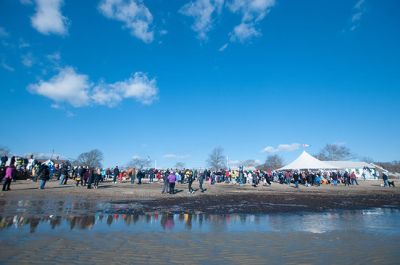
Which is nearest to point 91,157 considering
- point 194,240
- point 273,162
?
point 273,162

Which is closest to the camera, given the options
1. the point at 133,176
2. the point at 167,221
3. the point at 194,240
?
the point at 194,240

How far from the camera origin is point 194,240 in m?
6.71

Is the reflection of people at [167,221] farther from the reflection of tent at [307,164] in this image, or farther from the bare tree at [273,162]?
the bare tree at [273,162]

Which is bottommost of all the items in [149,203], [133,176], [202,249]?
[202,249]

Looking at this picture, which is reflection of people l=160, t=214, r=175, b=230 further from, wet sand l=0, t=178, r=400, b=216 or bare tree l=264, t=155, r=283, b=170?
bare tree l=264, t=155, r=283, b=170

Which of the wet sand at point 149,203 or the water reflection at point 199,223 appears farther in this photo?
the wet sand at point 149,203

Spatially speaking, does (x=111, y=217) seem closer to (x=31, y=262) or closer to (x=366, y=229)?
(x=31, y=262)

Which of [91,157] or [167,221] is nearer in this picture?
[167,221]

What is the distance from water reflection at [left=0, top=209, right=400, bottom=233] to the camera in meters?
7.97

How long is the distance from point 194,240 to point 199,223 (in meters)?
2.37

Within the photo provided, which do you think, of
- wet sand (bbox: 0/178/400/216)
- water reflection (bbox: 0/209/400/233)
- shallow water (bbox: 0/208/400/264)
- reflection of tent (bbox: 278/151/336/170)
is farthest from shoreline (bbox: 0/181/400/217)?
reflection of tent (bbox: 278/151/336/170)

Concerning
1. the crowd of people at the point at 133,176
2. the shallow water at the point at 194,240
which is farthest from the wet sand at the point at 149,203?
the crowd of people at the point at 133,176

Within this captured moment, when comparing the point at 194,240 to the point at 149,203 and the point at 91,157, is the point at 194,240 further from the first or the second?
the point at 91,157

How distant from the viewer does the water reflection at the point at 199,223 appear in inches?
314
